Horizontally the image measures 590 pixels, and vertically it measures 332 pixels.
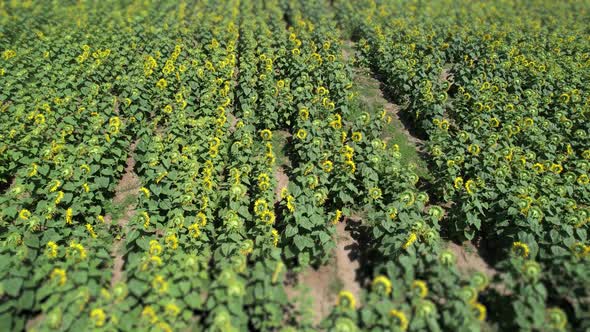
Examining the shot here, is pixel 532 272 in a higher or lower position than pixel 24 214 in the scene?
higher

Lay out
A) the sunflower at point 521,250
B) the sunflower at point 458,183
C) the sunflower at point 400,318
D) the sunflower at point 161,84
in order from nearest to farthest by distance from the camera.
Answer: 1. the sunflower at point 400,318
2. the sunflower at point 521,250
3. the sunflower at point 458,183
4. the sunflower at point 161,84

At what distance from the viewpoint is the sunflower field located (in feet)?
15.8

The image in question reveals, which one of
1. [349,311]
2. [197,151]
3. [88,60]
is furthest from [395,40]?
[349,311]

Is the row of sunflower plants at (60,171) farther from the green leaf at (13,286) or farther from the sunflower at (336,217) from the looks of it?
the sunflower at (336,217)

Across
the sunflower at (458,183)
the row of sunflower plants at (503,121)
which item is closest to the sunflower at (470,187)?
the row of sunflower plants at (503,121)

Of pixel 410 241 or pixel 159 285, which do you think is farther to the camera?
pixel 410 241

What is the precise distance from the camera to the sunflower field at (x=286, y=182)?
15.8 ft

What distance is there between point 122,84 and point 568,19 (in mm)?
19830

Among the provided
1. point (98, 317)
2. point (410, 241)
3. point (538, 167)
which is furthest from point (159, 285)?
point (538, 167)

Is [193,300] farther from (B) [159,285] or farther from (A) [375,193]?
(A) [375,193]

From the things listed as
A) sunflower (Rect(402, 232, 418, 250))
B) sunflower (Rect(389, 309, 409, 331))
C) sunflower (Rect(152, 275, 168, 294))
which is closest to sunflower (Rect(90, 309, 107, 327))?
sunflower (Rect(152, 275, 168, 294))

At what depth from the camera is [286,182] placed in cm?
840

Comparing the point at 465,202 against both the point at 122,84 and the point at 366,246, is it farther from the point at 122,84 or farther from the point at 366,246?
the point at 122,84

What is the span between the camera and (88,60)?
1101 centimetres
